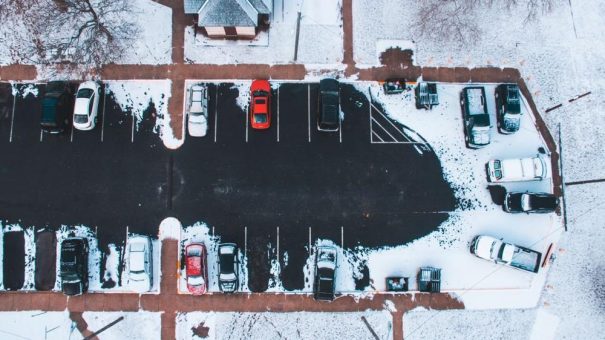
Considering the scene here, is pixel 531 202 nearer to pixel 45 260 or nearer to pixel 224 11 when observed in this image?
pixel 224 11

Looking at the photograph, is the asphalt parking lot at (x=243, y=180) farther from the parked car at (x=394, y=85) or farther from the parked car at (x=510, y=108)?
the parked car at (x=510, y=108)

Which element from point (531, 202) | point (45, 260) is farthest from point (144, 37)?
point (531, 202)

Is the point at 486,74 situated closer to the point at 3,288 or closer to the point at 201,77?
the point at 201,77

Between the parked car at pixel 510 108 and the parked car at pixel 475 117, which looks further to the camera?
the parked car at pixel 510 108

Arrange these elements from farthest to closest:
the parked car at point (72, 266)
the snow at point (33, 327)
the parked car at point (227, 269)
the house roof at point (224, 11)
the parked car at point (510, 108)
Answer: the parked car at point (510, 108)
the snow at point (33, 327)
the house roof at point (224, 11)
the parked car at point (227, 269)
the parked car at point (72, 266)

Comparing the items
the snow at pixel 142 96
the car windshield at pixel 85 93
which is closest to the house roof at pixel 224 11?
the snow at pixel 142 96

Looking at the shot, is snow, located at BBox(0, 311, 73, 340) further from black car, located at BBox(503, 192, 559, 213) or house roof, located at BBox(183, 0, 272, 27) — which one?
black car, located at BBox(503, 192, 559, 213)

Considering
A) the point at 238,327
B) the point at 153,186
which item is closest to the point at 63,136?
the point at 153,186
